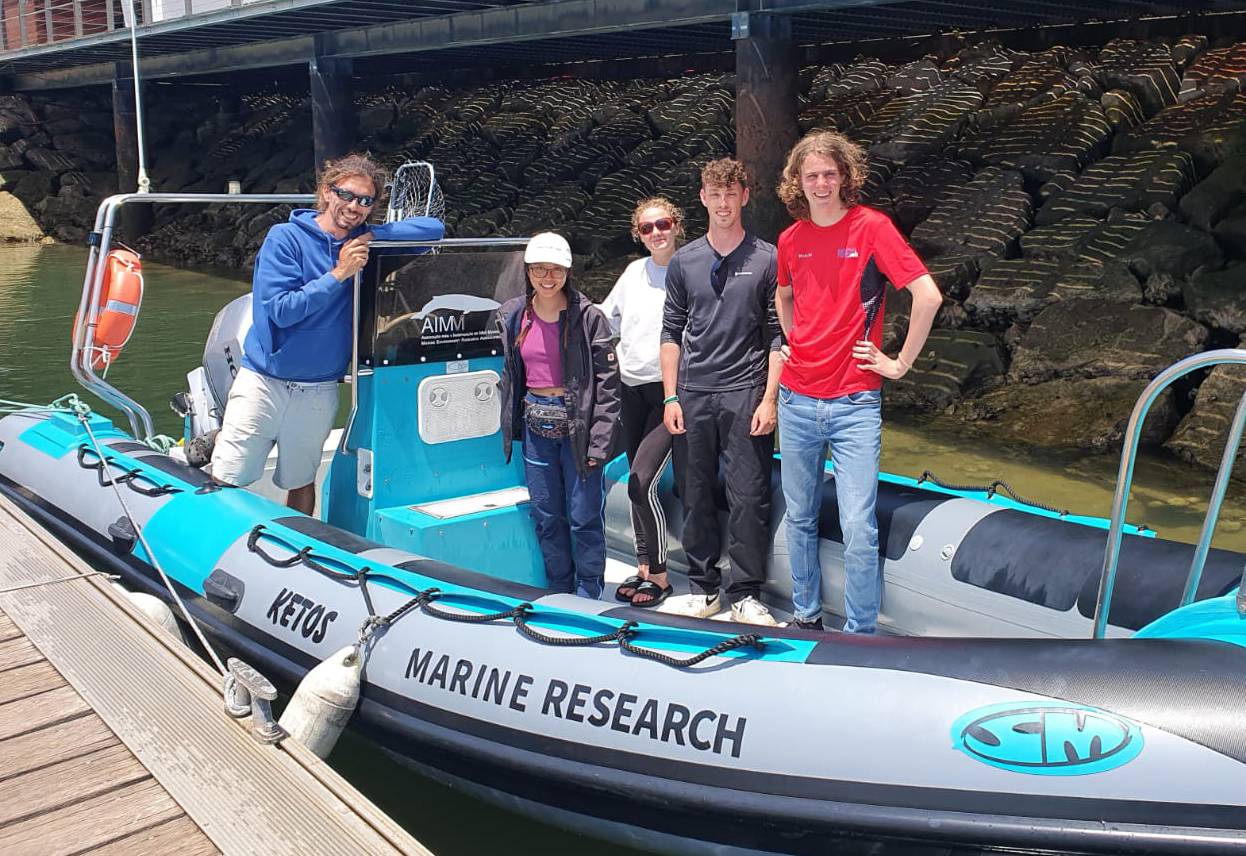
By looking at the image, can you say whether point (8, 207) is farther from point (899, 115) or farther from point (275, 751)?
point (275, 751)

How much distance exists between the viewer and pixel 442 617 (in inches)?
125

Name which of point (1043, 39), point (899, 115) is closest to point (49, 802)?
point (899, 115)

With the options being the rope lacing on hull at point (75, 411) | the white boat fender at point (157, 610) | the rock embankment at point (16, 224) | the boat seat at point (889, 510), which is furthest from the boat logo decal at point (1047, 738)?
the rock embankment at point (16, 224)

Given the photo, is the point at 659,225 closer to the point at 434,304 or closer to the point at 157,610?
the point at 434,304

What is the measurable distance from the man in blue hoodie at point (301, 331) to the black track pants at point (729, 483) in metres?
1.19

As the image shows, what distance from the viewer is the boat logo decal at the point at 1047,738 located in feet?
7.71

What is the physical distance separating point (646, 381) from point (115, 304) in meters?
2.33

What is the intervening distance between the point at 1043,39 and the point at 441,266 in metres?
10.3

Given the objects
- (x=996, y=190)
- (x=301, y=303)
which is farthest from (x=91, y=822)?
(x=996, y=190)

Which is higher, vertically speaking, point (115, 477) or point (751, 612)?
point (115, 477)

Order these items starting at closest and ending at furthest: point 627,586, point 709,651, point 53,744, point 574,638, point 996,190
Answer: point 53,744
point 709,651
point 574,638
point 627,586
point 996,190

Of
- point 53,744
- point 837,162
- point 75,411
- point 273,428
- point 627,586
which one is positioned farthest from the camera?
point 75,411

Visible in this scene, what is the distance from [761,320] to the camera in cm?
353

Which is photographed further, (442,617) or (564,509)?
(564,509)
